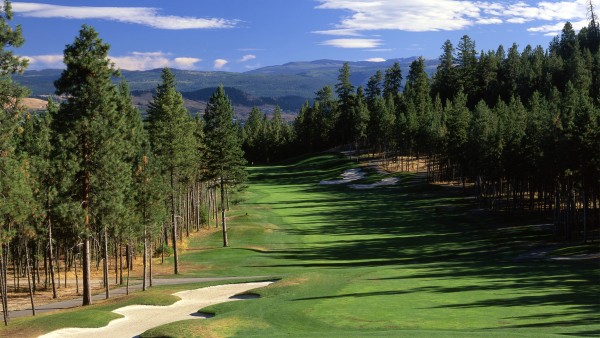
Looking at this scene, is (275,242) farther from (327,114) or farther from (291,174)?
(327,114)

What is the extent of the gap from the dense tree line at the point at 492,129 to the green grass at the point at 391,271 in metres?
6.02

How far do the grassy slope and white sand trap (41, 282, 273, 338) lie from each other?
235cm

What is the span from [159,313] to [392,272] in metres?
19.3

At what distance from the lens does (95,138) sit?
3662cm

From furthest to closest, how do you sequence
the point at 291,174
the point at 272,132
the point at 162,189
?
1. the point at 272,132
2. the point at 291,174
3. the point at 162,189

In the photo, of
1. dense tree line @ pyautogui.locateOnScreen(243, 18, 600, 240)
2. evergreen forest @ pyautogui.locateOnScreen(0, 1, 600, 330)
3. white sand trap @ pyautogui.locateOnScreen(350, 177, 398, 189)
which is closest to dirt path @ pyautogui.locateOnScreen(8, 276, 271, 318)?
evergreen forest @ pyautogui.locateOnScreen(0, 1, 600, 330)

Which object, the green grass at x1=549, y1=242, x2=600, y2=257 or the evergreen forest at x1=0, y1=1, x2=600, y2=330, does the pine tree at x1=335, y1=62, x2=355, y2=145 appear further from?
the green grass at x1=549, y1=242, x2=600, y2=257

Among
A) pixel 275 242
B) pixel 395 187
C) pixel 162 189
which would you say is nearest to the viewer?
pixel 162 189

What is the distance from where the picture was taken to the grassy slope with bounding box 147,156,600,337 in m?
27.0

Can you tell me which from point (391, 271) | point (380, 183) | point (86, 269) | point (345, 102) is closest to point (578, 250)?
point (391, 271)

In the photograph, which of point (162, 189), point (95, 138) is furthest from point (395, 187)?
A: point (95, 138)

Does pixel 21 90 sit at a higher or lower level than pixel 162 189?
higher

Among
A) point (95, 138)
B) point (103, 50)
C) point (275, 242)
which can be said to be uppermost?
point (103, 50)

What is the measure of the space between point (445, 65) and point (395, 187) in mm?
89897
